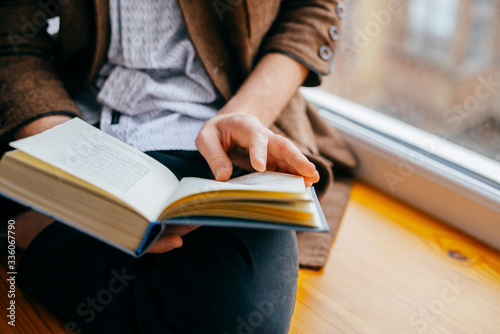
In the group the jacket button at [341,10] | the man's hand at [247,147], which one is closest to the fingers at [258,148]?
the man's hand at [247,147]

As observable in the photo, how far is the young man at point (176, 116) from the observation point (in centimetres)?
56

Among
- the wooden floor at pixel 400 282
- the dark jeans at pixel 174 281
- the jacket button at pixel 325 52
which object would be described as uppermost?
the jacket button at pixel 325 52

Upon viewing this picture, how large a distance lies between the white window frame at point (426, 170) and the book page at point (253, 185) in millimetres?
583

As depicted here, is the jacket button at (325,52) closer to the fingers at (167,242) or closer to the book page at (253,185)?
the book page at (253,185)

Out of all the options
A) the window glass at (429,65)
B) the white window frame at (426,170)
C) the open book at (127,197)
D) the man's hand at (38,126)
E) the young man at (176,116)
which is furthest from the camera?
the window glass at (429,65)

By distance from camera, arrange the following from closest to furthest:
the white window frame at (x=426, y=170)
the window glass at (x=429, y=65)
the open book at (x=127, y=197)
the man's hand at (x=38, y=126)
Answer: the open book at (x=127, y=197)
the man's hand at (x=38, y=126)
the white window frame at (x=426, y=170)
the window glass at (x=429, y=65)

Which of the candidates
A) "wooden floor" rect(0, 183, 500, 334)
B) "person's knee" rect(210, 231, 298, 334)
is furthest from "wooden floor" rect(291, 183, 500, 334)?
"person's knee" rect(210, 231, 298, 334)

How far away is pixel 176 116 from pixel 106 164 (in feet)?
0.76

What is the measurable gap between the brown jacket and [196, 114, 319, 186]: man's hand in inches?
5.8

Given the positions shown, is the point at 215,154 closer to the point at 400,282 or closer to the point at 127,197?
the point at 127,197

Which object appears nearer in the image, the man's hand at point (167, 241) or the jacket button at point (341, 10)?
the man's hand at point (167, 241)

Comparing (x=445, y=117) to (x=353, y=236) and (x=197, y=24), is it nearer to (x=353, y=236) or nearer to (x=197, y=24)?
(x=353, y=236)

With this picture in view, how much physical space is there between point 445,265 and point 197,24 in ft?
2.38

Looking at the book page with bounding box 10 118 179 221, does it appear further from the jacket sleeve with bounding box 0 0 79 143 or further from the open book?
the jacket sleeve with bounding box 0 0 79 143
